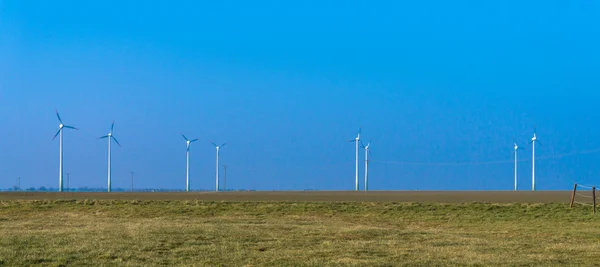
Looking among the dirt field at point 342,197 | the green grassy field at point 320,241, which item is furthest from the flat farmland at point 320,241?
the dirt field at point 342,197

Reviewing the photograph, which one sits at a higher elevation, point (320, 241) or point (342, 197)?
point (320, 241)

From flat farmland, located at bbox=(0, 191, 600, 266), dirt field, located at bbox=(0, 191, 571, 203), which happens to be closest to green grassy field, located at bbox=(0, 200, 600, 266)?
flat farmland, located at bbox=(0, 191, 600, 266)

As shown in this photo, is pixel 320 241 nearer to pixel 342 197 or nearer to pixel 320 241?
pixel 320 241

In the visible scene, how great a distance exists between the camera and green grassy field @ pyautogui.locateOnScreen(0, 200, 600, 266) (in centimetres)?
2373

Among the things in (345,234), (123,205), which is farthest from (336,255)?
(123,205)

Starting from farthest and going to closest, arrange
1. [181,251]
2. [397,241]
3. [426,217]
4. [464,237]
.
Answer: [426,217] < [464,237] < [397,241] < [181,251]

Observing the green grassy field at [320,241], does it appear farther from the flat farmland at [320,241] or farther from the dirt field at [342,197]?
the dirt field at [342,197]

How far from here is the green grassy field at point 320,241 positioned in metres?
23.7

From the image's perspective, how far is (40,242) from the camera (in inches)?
1119

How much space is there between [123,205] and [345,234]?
3034 cm

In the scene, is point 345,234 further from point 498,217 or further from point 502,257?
point 498,217

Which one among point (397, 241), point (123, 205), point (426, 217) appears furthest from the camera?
point (123, 205)

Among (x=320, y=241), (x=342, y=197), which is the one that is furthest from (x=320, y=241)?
(x=342, y=197)

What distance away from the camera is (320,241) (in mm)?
30375
